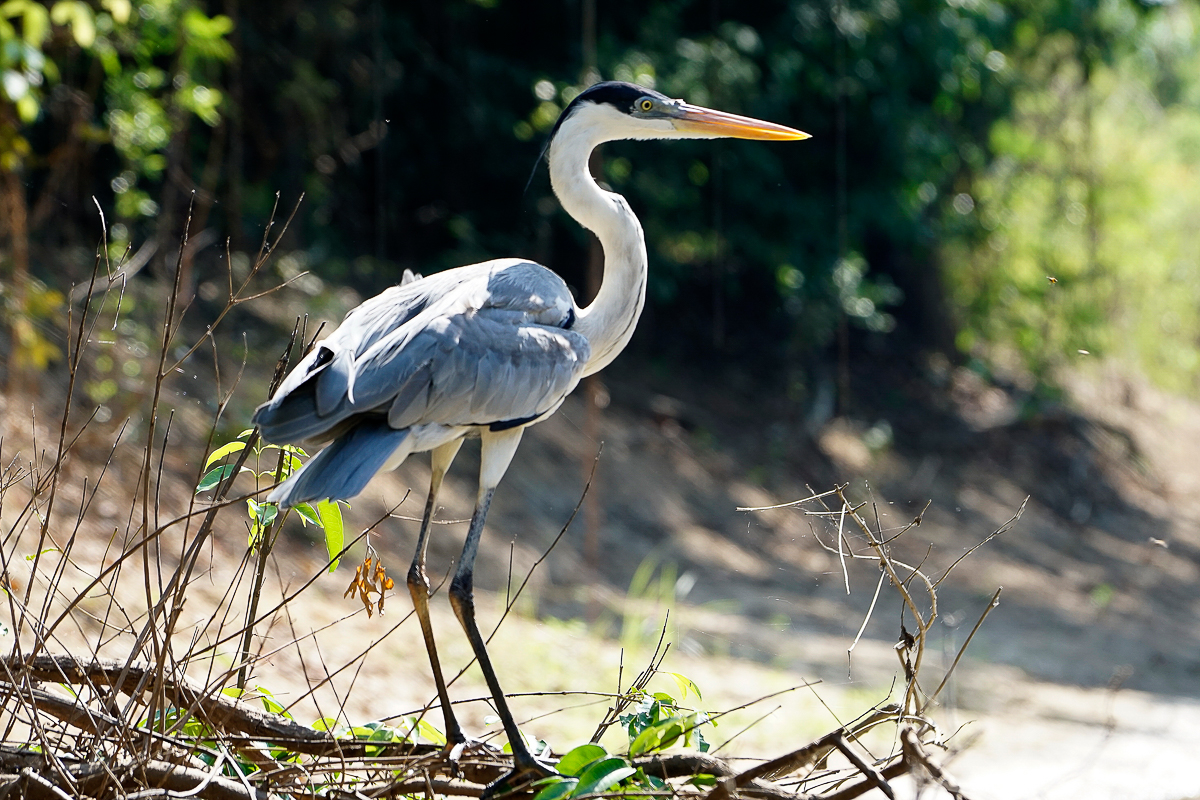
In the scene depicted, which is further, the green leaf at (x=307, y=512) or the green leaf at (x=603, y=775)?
the green leaf at (x=307, y=512)

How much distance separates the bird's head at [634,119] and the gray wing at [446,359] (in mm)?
534

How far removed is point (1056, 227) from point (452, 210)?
935cm

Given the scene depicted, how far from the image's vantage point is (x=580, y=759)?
2701 mm

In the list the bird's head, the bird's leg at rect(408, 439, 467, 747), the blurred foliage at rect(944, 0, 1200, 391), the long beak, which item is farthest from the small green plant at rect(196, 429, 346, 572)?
the blurred foliage at rect(944, 0, 1200, 391)

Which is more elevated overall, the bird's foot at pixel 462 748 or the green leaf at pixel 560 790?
the green leaf at pixel 560 790

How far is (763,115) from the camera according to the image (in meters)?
12.4

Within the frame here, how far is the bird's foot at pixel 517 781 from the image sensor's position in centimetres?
300

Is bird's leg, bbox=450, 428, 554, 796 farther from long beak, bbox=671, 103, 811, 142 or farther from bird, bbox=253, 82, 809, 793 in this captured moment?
long beak, bbox=671, 103, 811, 142

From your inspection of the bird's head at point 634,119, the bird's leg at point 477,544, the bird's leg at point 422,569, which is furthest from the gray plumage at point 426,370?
the bird's head at point 634,119

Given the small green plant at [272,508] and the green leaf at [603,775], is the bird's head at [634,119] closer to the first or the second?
the small green plant at [272,508]

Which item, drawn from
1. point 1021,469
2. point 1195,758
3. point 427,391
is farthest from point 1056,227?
point 427,391

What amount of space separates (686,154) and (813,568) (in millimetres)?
4323

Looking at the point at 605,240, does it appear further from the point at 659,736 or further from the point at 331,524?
the point at 659,736

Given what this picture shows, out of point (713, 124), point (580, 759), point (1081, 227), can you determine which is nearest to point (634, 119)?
point (713, 124)
